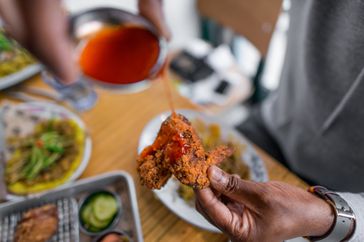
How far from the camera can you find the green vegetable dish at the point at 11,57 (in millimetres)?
1552

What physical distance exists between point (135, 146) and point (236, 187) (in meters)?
0.63

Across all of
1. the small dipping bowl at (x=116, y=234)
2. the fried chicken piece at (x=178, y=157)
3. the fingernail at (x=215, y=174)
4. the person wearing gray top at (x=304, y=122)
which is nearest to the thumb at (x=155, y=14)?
the person wearing gray top at (x=304, y=122)

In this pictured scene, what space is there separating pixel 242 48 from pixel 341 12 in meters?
2.32

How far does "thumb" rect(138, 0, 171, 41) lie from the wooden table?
0.37 metres

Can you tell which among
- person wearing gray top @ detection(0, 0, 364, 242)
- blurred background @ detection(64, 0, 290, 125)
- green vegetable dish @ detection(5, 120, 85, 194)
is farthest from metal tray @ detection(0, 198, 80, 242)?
blurred background @ detection(64, 0, 290, 125)

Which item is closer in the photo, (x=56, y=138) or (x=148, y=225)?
(x=148, y=225)

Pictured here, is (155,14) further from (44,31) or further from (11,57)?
(11,57)

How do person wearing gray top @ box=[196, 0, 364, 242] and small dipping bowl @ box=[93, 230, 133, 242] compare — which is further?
small dipping bowl @ box=[93, 230, 133, 242]

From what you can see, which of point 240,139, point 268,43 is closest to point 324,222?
point 240,139

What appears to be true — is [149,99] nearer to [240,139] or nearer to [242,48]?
[240,139]

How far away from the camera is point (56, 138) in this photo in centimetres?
130

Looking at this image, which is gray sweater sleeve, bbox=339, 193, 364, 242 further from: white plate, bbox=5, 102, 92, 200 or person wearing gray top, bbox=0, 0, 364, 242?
white plate, bbox=5, 102, 92, 200

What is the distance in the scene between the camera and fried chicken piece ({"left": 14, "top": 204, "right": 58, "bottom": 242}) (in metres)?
1.00

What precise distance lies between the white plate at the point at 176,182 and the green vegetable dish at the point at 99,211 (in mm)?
166
